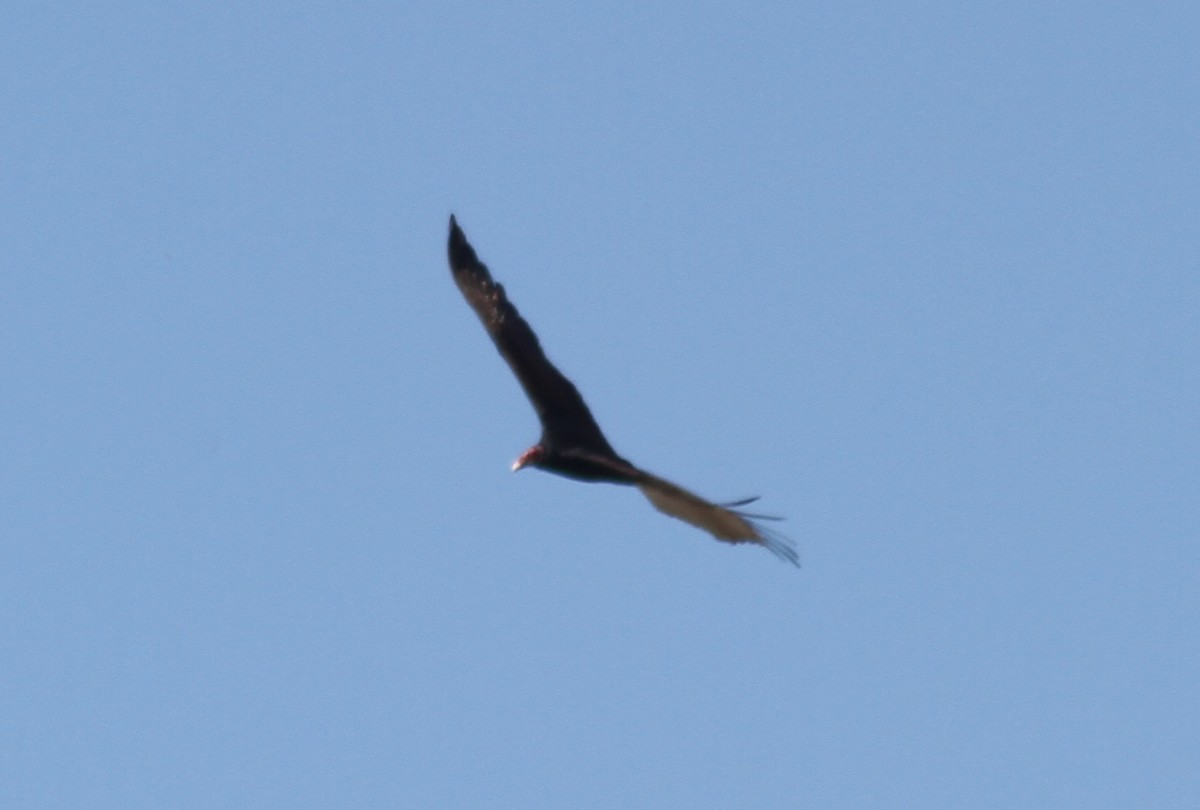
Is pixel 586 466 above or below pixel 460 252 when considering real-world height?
below

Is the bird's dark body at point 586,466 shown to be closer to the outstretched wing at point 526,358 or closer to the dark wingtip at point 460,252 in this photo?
the outstretched wing at point 526,358

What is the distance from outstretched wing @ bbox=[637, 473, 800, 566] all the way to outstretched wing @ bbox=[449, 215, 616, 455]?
3.67 feet

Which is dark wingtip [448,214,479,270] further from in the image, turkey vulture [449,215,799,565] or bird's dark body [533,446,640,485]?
bird's dark body [533,446,640,485]

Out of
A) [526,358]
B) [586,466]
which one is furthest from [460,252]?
[586,466]

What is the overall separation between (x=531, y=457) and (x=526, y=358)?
0.98m

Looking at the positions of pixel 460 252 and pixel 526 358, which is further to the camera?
pixel 460 252

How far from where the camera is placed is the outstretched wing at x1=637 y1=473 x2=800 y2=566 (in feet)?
64.2

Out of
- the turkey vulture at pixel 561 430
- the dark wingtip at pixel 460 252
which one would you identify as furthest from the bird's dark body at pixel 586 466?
the dark wingtip at pixel 460 252

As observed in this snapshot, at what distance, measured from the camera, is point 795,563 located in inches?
762

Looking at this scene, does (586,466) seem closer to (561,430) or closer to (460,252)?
(561,430)

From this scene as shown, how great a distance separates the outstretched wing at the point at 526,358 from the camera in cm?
2161

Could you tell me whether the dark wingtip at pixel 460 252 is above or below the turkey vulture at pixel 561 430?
above

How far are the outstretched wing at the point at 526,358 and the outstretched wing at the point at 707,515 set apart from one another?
112 centimetres

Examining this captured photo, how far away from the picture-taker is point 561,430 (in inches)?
852
